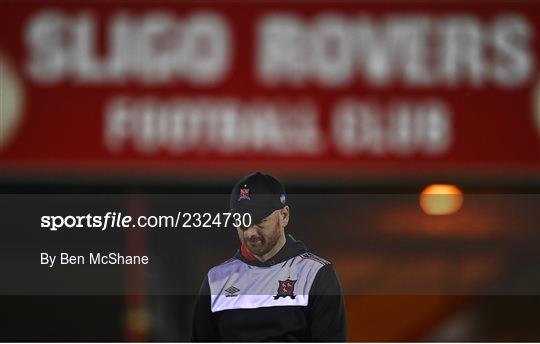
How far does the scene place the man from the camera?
2.91 m

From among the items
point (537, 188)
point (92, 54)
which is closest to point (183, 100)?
point (92, 54)

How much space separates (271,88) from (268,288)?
698 mm

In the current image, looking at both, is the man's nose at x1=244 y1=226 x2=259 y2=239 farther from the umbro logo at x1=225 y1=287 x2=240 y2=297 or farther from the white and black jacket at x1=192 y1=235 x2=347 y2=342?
the umbro logo at x1=225 y1=287 x2=240 y2=297

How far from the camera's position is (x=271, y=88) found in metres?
2.91

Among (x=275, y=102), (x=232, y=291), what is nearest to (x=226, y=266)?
(x=232, y=291)

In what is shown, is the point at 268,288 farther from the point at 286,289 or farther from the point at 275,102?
the point at 275,102

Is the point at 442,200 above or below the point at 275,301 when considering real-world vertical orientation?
above

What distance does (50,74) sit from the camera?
292 centimetres

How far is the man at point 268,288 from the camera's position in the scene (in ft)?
9.55

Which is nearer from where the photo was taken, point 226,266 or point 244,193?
point 244,193

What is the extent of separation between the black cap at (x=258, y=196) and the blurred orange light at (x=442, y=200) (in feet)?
1.67

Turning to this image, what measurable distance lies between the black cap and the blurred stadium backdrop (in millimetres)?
35

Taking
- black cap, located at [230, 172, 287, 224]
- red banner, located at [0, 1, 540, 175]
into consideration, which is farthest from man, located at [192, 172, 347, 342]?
red banner, located at [0, 1, 540, 175]

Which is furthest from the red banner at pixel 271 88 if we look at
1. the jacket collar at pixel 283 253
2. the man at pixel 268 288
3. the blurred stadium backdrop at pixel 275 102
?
the jacket collar at pixel 283 253
